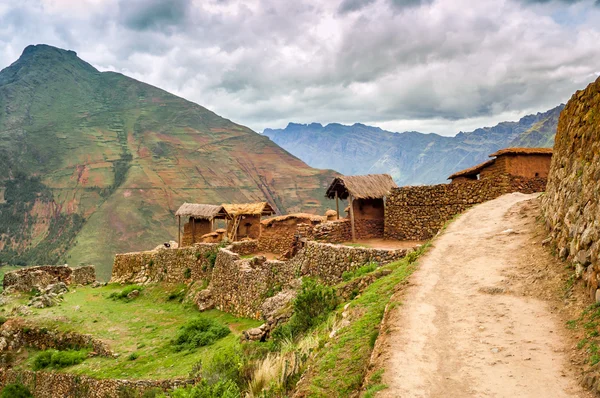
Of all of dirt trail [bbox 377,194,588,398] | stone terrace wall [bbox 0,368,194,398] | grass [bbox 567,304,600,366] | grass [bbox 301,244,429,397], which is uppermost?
grass [bbox 567,304,600,366]

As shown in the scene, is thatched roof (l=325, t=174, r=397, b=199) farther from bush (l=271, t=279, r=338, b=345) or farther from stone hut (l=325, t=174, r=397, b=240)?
bush (l=271, t=279, r=338, b=345)

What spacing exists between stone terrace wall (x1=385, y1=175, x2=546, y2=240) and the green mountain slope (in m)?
72.2

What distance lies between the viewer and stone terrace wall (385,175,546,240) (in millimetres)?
17641

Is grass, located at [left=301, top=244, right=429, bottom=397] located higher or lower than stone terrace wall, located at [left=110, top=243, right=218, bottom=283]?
higher

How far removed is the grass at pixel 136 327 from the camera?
16297mm

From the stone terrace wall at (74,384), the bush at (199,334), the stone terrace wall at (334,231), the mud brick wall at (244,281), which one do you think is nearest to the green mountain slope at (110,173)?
the stone terrace wall at (74,384)

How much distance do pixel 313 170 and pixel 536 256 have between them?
156 meters

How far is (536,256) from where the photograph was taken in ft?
28.6

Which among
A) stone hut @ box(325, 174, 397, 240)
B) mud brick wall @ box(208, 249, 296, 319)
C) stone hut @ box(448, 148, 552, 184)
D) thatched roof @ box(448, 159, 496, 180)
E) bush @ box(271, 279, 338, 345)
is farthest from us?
stone hut @ box(325, 174, 397, 240)

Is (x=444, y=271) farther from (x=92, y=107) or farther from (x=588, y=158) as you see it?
(x=92, y=107)

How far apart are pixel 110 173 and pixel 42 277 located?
104 meters

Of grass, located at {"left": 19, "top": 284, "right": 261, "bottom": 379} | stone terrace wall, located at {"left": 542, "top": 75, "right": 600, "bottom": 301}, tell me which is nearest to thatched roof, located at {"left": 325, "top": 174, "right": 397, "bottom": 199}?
grass, located at {"left": 19, "top": 284, "right": 261, "bottom": 379}

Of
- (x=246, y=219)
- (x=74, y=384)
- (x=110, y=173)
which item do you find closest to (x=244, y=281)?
(x=74, y=384)

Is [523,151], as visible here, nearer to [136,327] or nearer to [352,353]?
[352,353]
